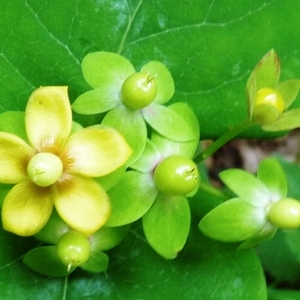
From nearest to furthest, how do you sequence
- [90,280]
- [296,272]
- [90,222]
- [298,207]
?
[90,222], [298,207], [90,280], [296,272]

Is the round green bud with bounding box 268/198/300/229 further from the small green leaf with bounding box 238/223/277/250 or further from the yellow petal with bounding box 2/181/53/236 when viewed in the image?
the yellow petal with bounding box 2/181/53/236

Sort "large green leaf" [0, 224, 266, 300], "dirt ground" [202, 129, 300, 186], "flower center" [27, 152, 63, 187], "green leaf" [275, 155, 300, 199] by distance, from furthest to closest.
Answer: "dirt ground" [202, 129, 300, 186]
"green leaf" [275, 155, 300, 199]
"large green leaf" [0, 224, 266, 300]
"flower center" [27, 152, 63, 187]

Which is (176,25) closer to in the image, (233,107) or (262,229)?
(233,107)

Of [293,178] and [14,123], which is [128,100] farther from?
[293,178]

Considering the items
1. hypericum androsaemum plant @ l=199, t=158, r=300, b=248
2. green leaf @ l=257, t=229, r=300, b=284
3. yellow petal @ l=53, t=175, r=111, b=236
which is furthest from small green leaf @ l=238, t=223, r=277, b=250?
green leaf @ l=257, t=229, r=300, b=284

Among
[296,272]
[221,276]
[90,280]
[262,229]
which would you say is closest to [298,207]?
[262,229]
